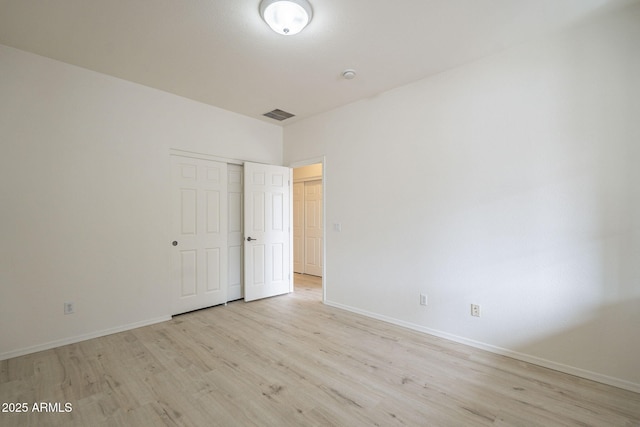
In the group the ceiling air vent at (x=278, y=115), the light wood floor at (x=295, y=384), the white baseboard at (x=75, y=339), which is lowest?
the light wood floor at (x=295, y=384)

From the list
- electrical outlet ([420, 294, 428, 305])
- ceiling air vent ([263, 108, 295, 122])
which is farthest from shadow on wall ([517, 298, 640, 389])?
ceiling air vent ([263, 108, 295, 122])

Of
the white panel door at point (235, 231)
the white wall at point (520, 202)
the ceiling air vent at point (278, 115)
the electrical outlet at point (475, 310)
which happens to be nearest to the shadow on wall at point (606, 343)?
the white wall at point (520, 202)

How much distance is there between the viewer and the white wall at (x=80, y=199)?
8.23ft

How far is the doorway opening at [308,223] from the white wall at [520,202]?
2388mm

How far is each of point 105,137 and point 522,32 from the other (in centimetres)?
413

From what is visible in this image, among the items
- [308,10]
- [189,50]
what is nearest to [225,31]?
[189,50]

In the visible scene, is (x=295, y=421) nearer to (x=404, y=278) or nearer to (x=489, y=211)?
(x=404, y=278)

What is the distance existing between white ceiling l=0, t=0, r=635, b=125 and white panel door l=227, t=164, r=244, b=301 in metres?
1.34

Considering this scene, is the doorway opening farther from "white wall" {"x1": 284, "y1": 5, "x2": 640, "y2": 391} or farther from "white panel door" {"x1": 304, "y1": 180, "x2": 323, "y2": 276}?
"white wall" {"x1": 284, "y1": 5, "x2": 640, "y2": 391}

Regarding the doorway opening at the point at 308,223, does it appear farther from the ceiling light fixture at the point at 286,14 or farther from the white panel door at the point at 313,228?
the ceiling light fixture at the point at 286,14

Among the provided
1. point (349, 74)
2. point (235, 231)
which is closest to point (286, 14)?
point (349, 74)

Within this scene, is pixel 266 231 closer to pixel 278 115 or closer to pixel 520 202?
pixel 278 115

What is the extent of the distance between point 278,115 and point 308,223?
103 inches

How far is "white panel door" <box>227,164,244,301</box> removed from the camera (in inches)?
161
